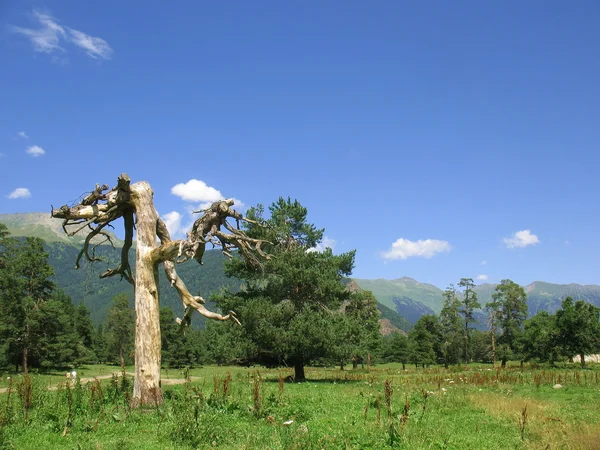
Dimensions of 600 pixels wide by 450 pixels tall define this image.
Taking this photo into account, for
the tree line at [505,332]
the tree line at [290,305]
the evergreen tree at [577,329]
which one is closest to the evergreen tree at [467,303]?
the tree line at [505,332]

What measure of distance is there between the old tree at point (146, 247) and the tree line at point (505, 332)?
42.3 meters

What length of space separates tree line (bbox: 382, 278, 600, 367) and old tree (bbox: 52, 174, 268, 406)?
139 feet

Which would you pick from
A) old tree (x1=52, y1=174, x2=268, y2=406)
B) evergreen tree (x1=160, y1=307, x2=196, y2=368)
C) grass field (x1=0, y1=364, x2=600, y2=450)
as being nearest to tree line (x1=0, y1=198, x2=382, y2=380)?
old tree (x1=52, y1=174, x2=268, y2=406)

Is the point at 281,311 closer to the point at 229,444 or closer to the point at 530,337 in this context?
the point at 229,444

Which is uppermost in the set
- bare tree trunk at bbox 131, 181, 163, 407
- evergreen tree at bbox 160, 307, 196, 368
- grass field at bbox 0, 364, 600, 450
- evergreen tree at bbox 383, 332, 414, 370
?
bare tree trunk at bbox 131, 181, 163, 407

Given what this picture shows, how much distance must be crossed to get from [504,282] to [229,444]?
192 feet

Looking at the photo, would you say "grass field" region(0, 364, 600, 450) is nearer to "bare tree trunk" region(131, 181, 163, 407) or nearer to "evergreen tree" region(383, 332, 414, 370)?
"bare tree trunk" region(131, 181, 163, 407)

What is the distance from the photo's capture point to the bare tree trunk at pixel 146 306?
39.0 ft

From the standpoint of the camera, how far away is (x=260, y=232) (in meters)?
25.2

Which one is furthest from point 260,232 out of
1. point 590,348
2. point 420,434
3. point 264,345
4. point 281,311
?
point 590,348

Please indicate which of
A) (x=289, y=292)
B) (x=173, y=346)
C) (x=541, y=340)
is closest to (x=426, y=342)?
(x=541, y=340)

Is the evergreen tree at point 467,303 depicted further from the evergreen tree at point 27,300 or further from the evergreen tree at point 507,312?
the evergreen tree at point 27,300

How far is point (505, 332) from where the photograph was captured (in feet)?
190

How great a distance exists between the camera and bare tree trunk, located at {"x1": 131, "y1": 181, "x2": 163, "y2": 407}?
11.9 m
